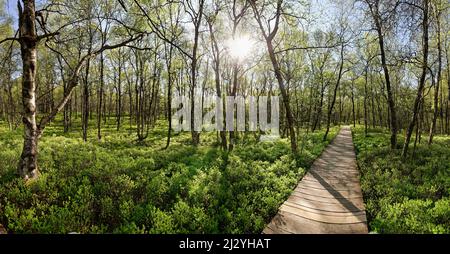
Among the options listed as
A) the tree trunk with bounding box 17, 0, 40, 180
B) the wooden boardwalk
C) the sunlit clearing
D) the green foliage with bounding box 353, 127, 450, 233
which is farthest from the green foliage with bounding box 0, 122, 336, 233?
the sunlit clearing

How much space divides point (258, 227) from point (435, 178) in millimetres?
8425

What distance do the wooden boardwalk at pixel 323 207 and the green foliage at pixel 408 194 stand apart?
1.13 ft

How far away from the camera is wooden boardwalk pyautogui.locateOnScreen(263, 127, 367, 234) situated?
5.95 m

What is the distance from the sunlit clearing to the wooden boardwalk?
1091cm

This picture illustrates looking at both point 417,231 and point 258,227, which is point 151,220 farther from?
point 417,231

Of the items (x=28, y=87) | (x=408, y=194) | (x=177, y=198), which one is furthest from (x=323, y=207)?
(x=28, y=87)

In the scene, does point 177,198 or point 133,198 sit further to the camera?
point 177,198

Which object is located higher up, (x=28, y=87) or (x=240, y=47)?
(x=240, y=47)

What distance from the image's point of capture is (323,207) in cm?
726

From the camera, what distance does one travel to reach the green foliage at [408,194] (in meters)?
5.90

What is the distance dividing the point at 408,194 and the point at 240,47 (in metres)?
14.5

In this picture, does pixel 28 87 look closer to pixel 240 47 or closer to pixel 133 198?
pixel 133 198

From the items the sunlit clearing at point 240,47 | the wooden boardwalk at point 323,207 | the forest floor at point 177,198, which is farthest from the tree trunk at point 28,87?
the sunlit clearing at point 240,47
